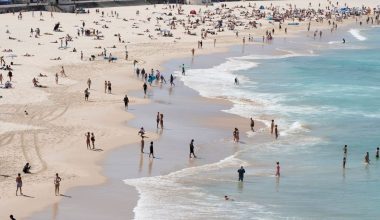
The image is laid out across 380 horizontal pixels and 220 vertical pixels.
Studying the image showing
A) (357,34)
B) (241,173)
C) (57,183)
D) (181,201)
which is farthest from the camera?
(357,34)

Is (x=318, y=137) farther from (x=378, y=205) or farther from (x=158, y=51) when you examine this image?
(x=158, y=51)

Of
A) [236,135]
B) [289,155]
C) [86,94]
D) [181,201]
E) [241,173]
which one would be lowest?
[289,155]

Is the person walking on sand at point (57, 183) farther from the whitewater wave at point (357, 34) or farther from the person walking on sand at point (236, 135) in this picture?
the whitewater wave at point (357, 34)

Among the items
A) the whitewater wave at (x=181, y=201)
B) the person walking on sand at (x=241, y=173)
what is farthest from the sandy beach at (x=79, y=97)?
the person walking on sand at (x=241, y=173)

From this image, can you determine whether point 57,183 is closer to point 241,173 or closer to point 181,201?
point 181,201

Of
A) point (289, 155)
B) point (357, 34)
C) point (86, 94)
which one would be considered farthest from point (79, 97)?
point (357, 34)

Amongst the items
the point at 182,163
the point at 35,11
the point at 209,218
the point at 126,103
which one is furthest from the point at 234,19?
the point at 209,218
